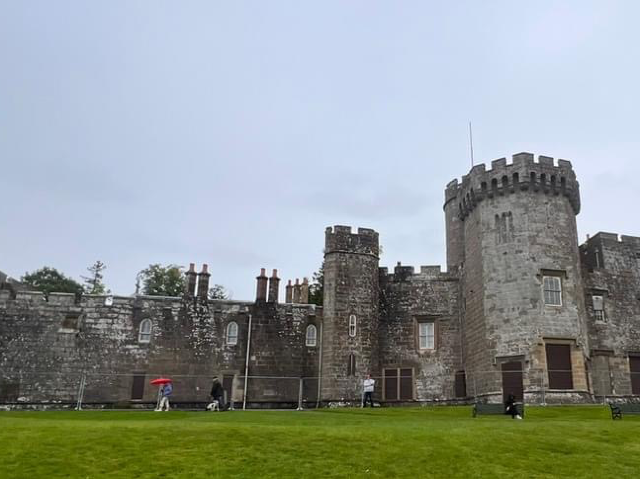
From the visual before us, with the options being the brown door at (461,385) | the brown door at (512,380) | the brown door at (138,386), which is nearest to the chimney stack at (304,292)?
the brown door at (461,385)

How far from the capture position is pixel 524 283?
31.1m

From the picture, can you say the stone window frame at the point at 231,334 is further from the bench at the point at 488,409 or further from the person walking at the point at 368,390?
the bench at the point at 488,409

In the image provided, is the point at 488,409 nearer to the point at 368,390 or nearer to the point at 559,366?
the point at 368,390

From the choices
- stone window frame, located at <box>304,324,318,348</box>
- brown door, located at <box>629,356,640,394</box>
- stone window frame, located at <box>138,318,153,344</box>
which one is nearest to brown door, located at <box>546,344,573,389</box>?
brown door, located at <box>629,356,640,394</box>

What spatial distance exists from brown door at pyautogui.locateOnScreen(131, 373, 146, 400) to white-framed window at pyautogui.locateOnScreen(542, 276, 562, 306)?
21.2m

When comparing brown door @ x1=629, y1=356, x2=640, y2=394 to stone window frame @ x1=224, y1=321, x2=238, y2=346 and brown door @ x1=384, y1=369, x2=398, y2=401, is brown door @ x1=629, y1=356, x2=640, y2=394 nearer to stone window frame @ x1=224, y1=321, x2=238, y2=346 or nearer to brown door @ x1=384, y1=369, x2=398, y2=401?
brown door @ x1=384, y1=369, x2=398, y2=401

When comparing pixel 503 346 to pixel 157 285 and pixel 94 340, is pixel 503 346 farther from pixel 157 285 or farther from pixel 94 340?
pixel 157 285

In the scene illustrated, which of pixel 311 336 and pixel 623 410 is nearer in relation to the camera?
pixel 623 410

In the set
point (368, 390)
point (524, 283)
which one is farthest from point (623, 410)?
point (368, 390)

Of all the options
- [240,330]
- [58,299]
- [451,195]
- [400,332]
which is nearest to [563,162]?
[451,195]

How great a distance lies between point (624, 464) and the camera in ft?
43.6

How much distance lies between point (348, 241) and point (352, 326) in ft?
15.7

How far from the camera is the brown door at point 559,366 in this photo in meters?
29.7

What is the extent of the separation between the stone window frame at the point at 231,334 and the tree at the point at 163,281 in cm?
2184
